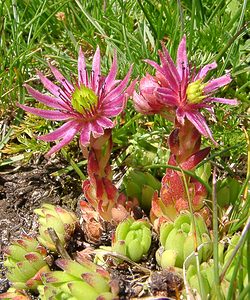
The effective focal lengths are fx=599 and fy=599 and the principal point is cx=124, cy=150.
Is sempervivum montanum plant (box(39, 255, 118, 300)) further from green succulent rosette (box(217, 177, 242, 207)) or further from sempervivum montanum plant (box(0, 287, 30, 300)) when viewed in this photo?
green succulent rosette (box(217, 177, 242, 207))

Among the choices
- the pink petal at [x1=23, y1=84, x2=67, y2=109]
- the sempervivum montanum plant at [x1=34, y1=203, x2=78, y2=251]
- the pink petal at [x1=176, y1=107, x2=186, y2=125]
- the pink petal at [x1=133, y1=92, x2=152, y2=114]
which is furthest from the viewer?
the sempervivum montanum plant at [x1=34, y1=203, x2=78, y2=251]

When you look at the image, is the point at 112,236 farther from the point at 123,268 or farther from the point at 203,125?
the point at 203,125

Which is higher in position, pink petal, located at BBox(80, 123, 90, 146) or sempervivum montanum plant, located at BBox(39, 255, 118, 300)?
pink petal, located at BBox(80, 123, 90, 146)

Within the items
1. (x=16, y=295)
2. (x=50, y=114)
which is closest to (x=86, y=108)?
(x=50, y=114)

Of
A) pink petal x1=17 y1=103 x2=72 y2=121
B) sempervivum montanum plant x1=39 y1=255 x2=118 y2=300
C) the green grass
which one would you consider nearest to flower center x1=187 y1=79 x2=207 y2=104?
pink petal x1=17 y1=103 x2=72 y2=121

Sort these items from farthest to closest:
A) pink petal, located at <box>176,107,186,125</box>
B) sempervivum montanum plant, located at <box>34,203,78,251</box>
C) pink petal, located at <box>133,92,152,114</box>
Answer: sempervivum montanum plant, located at <box>34,203,78,251</box> → pink petal, located at <box>133,92,152,114</box> → pink petal, located at <box>176,107,186,125</box>

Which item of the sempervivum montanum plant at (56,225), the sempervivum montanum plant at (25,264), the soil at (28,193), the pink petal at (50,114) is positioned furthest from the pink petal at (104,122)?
the soil at (28,193)

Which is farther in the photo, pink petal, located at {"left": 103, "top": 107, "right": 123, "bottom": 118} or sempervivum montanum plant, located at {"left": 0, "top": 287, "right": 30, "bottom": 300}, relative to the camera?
sempervivum montanum plant, located at {"left": 0, "top": 287, "right": 30, "bottom": 300}

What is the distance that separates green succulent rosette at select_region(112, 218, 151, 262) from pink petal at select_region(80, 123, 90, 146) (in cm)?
35

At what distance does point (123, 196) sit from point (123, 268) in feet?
0.93

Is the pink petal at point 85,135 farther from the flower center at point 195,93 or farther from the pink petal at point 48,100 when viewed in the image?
the flower center at point 195,93

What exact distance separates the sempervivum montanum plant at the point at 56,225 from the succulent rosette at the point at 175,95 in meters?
0.57

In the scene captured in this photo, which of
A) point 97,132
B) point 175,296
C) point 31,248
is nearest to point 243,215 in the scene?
point 175,296

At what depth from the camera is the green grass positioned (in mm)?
2816
